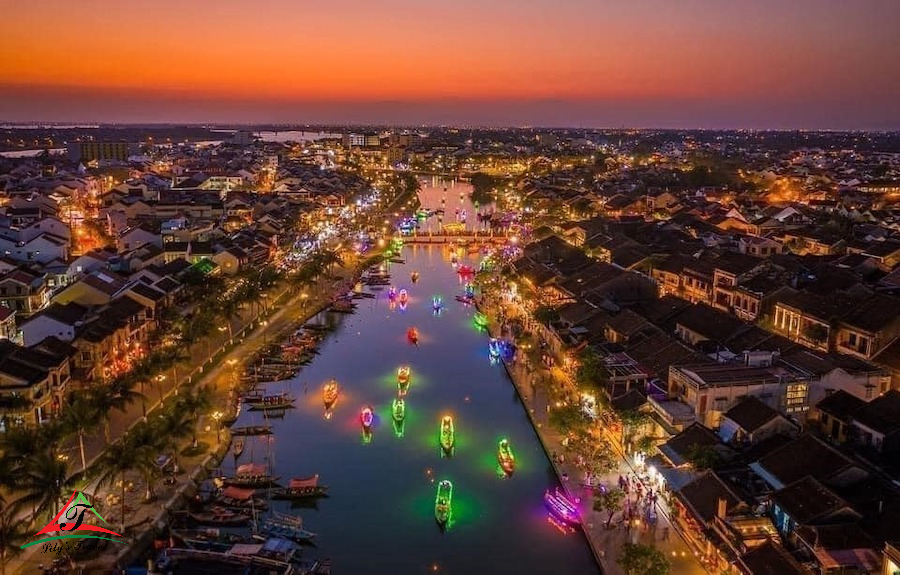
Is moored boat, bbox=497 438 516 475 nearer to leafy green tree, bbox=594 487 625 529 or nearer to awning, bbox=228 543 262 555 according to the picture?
leafy green tree, bbox=594 487 625 529

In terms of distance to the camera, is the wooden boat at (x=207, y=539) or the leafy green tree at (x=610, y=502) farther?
the leafy green tree at (x=610, y=502)

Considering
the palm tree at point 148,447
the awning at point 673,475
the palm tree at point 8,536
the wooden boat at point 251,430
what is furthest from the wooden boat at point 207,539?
the awning at point 673,475

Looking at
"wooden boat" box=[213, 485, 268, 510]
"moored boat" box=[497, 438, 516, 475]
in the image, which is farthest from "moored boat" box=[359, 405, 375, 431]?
"wooden boat" box=[213, 485, 268, 510]

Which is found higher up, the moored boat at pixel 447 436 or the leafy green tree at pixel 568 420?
the leafy green tree at pixel 568 420

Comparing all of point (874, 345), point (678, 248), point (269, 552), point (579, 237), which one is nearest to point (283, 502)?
point (269, 552)

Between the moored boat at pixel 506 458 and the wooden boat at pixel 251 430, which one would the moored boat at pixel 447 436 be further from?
the wooden boat at pixel 251 430

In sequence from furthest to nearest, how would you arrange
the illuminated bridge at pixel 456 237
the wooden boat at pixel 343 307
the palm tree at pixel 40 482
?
the illuminated bridge at pixel 456 237, the wooden boat at pixel 343 307, the palm tree at pixel 40 482
